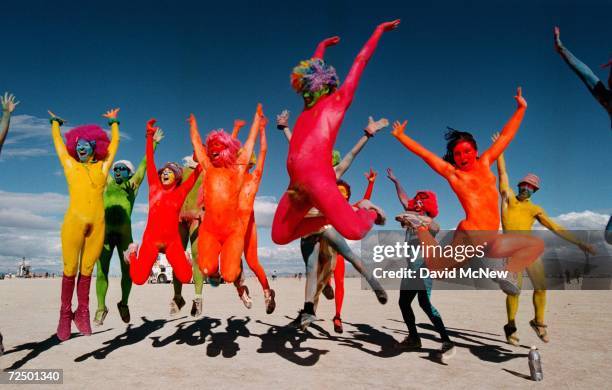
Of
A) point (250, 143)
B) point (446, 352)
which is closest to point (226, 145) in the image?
point (250, 143)

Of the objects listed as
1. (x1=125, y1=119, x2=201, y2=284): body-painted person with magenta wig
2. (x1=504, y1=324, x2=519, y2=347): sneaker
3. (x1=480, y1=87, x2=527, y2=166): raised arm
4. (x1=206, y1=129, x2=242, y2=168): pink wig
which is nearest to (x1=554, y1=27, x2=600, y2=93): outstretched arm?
(x1=480, y1=87, x2=527, y2=166): raised arm

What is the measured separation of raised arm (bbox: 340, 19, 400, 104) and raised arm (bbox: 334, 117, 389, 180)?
67 cm

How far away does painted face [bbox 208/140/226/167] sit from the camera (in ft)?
17.3

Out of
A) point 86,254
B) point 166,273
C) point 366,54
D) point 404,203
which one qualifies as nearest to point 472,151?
point 404,203

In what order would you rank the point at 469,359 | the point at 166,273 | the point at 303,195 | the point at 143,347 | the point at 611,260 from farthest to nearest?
the point at 166,273, the point at 611,260, the point at 143,347, the point at 469,359, the point at 303,195

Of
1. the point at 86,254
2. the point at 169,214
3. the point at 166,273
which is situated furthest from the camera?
the point at 166,273

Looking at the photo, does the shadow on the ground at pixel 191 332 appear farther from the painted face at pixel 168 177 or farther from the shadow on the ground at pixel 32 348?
the painted face at pixel 168 177

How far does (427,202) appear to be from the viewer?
602 cm

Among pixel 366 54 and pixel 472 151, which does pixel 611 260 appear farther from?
pixel 366 54

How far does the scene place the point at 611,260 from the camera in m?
11.7

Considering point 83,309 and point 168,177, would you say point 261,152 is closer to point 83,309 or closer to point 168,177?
point 168,177

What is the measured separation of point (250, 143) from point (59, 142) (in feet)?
7.92

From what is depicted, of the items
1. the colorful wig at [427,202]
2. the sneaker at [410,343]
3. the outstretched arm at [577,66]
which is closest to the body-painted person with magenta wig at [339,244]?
the colorful wig at [427,202]

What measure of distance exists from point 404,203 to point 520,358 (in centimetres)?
280
